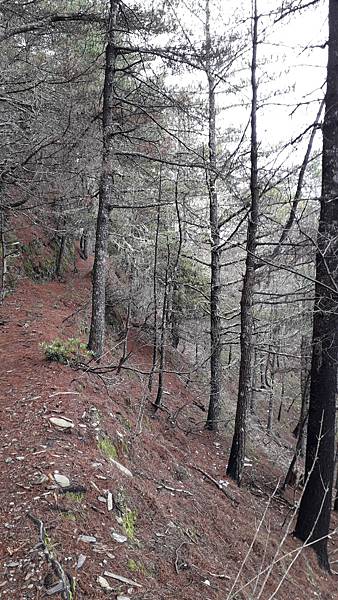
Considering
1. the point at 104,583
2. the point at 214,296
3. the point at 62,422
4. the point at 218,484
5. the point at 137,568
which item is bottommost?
the point at 218,484

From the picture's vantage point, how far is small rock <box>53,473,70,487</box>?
3.95 metres

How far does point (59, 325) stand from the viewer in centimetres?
1023

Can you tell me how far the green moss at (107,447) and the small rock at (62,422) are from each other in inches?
16.2

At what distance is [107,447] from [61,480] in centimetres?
127

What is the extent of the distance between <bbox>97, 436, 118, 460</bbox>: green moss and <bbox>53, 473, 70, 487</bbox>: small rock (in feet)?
3.17

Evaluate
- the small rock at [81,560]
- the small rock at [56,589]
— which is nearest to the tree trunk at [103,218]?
the small rock at [81,560]

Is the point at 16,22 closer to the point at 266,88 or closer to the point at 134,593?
A: the point at 266,88

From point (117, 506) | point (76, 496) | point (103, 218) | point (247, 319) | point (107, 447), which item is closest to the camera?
point (76, 496)

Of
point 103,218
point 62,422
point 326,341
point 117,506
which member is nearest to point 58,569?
point 117,506

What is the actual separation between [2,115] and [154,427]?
6516 millimetres

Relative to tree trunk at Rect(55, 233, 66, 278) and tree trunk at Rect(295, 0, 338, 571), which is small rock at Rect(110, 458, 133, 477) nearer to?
tree trunk at Rect(295, 0, 338, 571)

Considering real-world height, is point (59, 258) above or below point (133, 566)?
above

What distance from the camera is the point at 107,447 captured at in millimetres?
5234

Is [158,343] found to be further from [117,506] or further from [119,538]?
[119,538]
